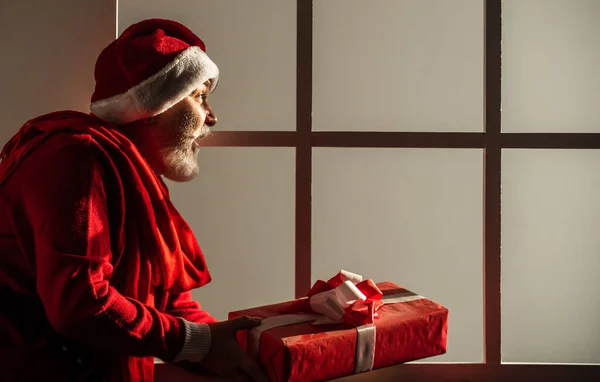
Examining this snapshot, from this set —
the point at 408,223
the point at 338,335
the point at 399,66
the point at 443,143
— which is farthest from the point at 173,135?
the point at 399,66

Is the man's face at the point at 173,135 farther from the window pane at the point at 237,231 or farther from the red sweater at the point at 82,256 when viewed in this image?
the window pane at the point at 237,231

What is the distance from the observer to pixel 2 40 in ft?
3.90

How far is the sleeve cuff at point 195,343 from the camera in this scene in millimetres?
914

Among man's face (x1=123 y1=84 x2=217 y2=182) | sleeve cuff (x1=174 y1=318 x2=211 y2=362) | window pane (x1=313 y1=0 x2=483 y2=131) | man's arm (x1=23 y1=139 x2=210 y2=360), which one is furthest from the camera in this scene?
window pane (x1=313 y1=0 x2=483 y2=131)

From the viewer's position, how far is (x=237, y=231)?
5.10 feet

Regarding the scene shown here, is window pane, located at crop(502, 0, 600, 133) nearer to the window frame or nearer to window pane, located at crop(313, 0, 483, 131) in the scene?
window pane, located at crop(313, 0, 483, 131)

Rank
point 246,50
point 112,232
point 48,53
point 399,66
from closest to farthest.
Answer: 1. point 112,232
2. point 48,53
3. point 246,50
4. point 399,66

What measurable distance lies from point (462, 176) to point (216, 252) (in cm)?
78

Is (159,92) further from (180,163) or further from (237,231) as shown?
(237,231)

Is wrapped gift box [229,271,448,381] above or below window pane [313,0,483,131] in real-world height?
below

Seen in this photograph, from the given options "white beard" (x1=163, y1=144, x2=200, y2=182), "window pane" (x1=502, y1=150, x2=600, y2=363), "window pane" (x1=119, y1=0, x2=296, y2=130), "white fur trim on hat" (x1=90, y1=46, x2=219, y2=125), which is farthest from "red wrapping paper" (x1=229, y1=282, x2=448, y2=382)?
"window pane" (x1=119, y1=0, x2=296, y2=130)

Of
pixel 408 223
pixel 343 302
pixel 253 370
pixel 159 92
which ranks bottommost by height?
pixel 253 370

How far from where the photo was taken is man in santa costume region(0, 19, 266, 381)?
821mm

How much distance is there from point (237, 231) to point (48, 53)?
66 cm
